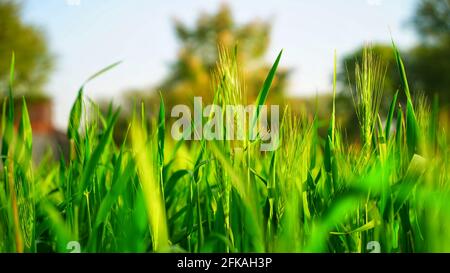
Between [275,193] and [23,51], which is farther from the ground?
[23,51]

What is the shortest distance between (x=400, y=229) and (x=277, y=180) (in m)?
0.23

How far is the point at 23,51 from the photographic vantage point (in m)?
14.6

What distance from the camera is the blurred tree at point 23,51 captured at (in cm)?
1348

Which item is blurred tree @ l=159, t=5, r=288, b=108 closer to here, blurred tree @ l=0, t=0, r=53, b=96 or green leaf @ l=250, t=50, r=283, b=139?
blurred tree @ l=0, t=0, r=53, b=96

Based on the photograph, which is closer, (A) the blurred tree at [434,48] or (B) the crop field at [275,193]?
(B) the crop field at [275,193]

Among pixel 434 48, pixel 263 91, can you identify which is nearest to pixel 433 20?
pixel 434 48

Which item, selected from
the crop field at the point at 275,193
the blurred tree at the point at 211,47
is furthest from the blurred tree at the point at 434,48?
the crop field at the point at 275,193

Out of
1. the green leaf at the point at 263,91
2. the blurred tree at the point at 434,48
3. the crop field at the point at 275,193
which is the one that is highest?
the blurred tree at the point at 434,48

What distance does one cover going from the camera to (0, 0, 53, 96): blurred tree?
13.5m

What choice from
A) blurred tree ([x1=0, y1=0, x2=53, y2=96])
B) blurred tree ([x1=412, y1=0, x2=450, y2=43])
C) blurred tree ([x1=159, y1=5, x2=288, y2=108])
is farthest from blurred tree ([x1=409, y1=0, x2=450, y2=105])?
blurred tree ([x1=0, y1=0, x2=53, y2=96])

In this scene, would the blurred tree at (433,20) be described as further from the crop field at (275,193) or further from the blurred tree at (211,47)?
the crop field at (275,193)

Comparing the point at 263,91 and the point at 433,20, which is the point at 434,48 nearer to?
the point at 433,20
